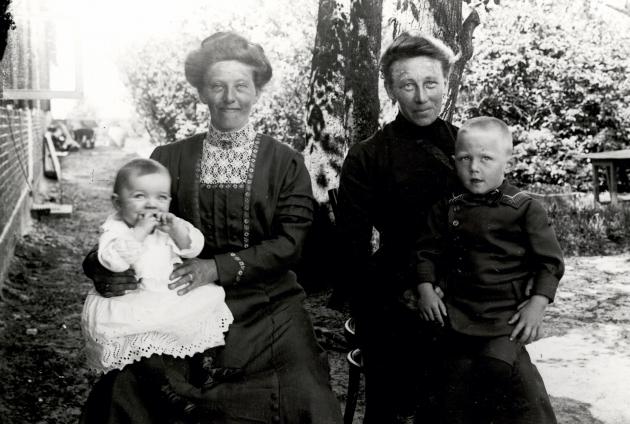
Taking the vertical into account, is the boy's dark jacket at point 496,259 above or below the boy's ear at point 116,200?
below

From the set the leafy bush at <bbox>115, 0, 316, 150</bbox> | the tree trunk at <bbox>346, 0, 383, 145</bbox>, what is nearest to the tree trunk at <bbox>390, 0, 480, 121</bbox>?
the tree trunk at <bbox>346, 0, 383, 145</bbox>

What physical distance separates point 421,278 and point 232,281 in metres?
0.75

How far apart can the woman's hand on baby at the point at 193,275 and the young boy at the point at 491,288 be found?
83cm

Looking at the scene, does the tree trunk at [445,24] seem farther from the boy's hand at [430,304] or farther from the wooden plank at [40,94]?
the wooden plank at [40,94]

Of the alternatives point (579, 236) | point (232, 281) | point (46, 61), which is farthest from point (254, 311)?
point (46, 61)

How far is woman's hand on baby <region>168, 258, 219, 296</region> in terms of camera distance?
252 centimetres

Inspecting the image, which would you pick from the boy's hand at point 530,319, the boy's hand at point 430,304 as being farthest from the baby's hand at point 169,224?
the boy's hand at point 530,319

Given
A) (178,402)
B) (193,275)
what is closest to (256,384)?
(178,402)

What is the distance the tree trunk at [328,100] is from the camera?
6680 mm

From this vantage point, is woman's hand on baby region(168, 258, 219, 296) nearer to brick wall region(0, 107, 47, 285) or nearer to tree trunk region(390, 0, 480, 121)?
tree trunk region(390, 0, 480, 121)

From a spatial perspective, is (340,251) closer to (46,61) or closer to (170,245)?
(170,245)

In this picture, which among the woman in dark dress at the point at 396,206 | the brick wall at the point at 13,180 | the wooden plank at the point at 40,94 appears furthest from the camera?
the brick wall at the point at 13,180

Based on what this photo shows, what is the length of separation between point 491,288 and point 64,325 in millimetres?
4160

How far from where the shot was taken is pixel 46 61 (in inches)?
389
